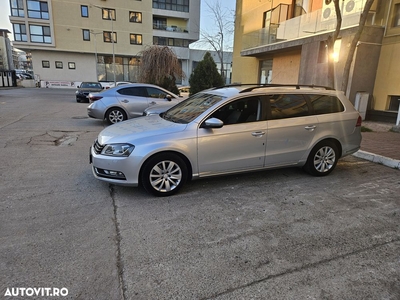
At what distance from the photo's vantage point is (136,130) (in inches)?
167

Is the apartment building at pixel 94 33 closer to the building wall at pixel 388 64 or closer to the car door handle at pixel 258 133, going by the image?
the building wall at pixel 388 64

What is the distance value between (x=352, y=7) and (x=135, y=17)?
36.7 metres

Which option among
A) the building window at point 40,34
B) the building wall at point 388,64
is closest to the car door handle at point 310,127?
the building wall at point 388,64

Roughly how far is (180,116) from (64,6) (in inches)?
1714

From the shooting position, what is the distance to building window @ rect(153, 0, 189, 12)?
141 ft

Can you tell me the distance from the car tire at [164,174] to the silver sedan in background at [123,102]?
238 inches

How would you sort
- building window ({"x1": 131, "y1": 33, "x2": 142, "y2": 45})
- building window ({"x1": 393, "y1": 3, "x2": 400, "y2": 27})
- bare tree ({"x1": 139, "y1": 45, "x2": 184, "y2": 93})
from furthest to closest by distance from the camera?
building window ({"x1": 131, "y1": 33, "x2": 142, "y2": 45}) < bare tree ({"x1": 139, "y1": 45, "x2": 184, "y2": 93}) < building window ({"x1": 393, "y1": 3, "x2": 400, "y2": 27})

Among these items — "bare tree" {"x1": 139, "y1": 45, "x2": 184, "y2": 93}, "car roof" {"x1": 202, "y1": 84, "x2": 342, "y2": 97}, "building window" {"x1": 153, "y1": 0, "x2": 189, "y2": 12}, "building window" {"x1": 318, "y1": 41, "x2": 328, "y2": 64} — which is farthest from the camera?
"building window" {"x1": 153, "y1": 0, "x2": 189, "y2": 12}

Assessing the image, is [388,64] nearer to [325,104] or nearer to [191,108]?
[325,104]

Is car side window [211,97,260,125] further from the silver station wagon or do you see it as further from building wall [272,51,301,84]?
building wall [272,51,301,84]

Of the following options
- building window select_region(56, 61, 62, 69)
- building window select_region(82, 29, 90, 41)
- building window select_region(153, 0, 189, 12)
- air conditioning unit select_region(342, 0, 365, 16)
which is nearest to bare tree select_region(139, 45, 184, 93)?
air conditioning unit select_region(342, 0, 365, 16)

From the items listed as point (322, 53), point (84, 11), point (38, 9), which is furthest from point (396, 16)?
point (38, 9)

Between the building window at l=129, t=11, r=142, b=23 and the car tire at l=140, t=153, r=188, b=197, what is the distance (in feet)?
141

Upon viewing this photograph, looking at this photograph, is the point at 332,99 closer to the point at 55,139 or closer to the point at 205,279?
the point at 205,279
